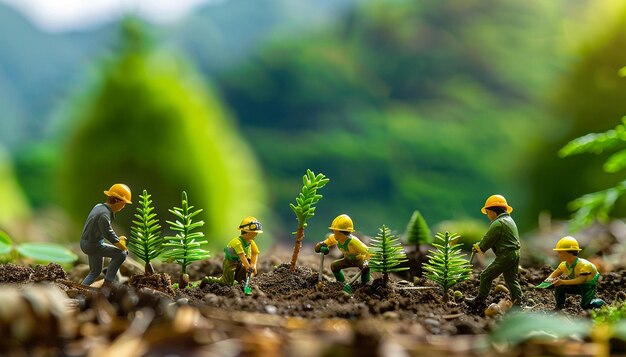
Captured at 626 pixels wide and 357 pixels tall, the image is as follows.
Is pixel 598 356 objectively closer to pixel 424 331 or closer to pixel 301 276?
pixel 424 331

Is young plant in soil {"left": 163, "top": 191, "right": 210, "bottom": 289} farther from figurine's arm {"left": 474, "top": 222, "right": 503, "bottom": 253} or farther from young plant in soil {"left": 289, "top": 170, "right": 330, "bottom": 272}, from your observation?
figurine's arm {"left": 474, "top": 222, "right": 503, "bottom": 253}

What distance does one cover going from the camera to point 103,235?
241 centimetres

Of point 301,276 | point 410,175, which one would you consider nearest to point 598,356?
point 301,276

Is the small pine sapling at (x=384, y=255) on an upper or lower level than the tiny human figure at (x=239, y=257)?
upper

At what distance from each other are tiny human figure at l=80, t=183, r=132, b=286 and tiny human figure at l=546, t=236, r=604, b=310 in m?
1.63

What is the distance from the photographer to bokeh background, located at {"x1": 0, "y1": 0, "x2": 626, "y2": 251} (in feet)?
24.9

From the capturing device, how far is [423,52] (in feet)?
51.3

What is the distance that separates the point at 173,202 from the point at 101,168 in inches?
39.0

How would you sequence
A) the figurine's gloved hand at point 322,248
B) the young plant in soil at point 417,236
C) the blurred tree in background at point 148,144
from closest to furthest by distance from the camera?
1. the figurine's gloved hand at point 322,248
2. the young plant in soil at point 417,236
3. the blurred tree in background at point 148,144

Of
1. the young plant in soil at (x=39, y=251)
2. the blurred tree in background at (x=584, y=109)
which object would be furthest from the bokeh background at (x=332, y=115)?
the young plant in soil at (x=39, y=251)

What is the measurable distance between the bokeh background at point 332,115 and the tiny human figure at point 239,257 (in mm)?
4467

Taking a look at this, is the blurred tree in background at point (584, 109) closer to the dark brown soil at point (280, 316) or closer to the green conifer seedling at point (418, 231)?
the green conifer seedling at point (418, 231)

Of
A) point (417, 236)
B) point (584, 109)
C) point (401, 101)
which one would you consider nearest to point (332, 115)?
point (401, 101)

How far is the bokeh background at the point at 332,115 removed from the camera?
24.9 feet
